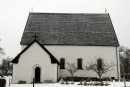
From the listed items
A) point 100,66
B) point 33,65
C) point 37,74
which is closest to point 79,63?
point 100,66

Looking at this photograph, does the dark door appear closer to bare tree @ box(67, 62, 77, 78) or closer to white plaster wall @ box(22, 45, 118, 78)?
white plaster wall @ box(22, 45, 118, 78)

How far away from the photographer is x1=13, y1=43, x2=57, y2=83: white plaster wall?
3928 centimetres

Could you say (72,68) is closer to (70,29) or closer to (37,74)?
(37,74)

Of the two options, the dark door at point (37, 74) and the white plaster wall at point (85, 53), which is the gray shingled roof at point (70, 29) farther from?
the dark door at point (37, 74)

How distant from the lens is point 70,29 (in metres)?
48.0

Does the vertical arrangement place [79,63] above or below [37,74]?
above

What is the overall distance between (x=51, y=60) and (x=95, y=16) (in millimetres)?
16834

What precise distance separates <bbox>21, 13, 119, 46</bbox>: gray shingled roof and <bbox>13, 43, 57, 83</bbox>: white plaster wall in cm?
549

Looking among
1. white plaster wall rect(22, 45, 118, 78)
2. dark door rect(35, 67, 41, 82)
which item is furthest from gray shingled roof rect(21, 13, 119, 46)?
dark door rect(35, 67, 41, 82)

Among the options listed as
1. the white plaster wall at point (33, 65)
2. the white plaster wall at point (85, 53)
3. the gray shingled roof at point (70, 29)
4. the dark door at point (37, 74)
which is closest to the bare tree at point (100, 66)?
the white plaster wall at point (85, 53)

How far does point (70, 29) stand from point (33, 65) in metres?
12.2

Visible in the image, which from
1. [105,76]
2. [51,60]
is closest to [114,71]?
[105,76]

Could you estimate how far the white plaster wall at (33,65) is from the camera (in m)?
39.3

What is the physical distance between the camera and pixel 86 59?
45219 millimetres
